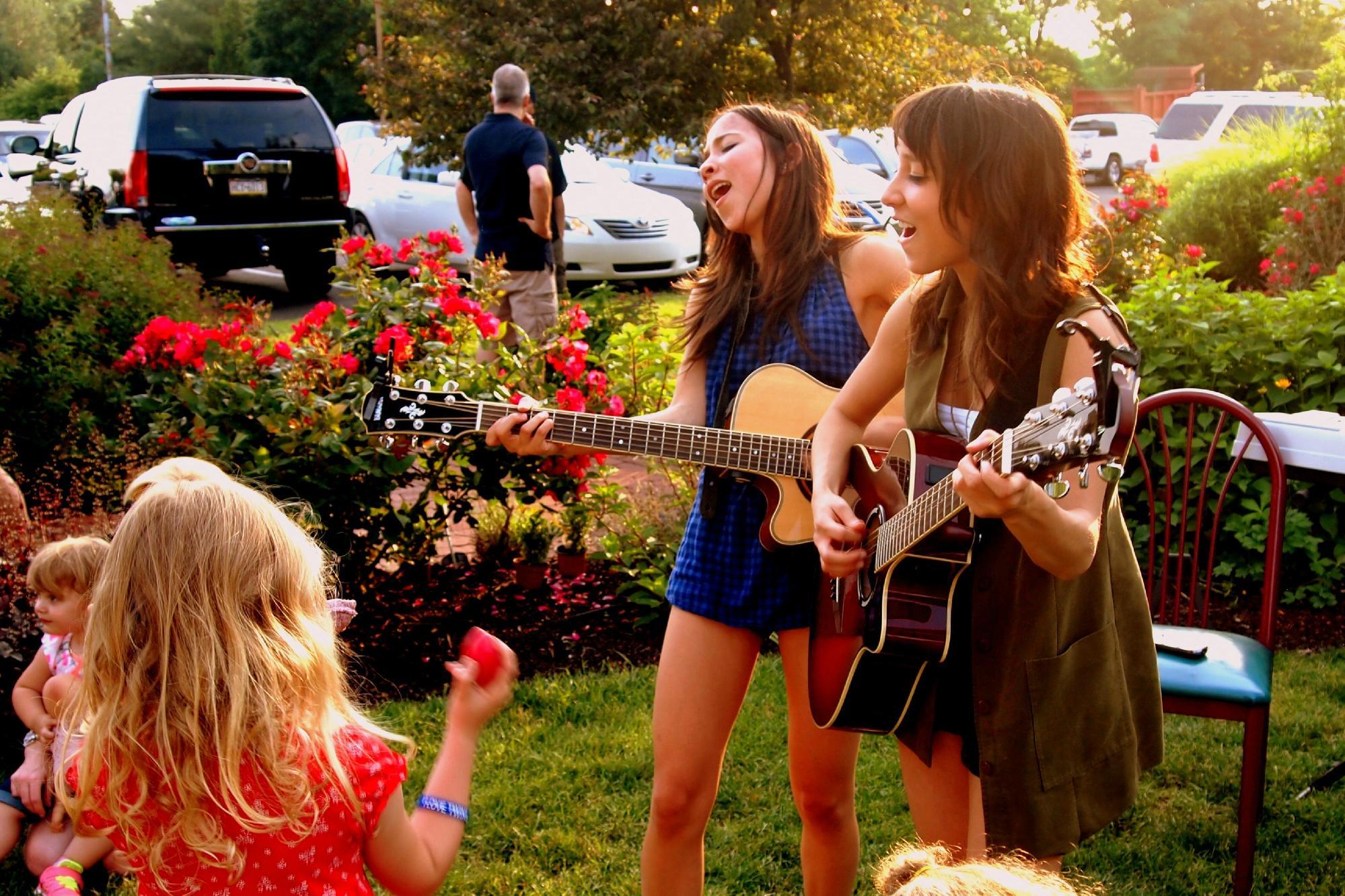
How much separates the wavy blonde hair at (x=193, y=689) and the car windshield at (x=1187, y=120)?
2402cm

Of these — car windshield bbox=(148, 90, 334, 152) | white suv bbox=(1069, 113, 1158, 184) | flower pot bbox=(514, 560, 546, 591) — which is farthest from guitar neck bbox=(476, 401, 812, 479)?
white suv bbox=(1069, 113, 1158, 184)

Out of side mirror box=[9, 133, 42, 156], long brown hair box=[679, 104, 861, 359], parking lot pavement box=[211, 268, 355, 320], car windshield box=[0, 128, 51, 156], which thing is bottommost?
parking lot pavement box=[211, 268, 355, 320]

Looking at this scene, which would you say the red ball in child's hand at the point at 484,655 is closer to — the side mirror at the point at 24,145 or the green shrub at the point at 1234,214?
the green shrub at the point at 1234,214

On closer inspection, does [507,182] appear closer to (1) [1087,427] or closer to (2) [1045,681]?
(2) [1045,681]

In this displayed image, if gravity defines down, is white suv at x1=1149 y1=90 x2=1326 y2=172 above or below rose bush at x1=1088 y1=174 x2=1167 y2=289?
above

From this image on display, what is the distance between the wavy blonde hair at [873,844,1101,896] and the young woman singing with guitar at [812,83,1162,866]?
0.52 meters

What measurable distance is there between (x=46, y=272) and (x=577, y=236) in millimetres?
7605

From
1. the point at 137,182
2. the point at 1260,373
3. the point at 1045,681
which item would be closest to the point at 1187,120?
the point at 137,182

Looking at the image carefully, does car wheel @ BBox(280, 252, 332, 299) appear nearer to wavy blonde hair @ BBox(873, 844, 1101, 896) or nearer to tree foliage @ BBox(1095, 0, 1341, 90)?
wavy blonde hair @ BBox(873, 844, 1101, 896)

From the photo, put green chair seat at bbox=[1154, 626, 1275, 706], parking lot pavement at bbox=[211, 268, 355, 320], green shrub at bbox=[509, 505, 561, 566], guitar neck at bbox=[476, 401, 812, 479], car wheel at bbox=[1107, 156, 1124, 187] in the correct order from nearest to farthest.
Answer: guitar neck at bbox=[476, 401, 812, 479] < green chair seat at bbox=[1154, 626, 1275, 706] < green shrub at bbox=[509, 505, 561, 566] < parking lot pavement at bbox=[211, 268, 355, 320] < car wheel at bbox=[1107, 156, 1124, 187]

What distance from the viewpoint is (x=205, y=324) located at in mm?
5750

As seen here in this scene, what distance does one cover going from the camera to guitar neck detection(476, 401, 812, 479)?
9.20ft

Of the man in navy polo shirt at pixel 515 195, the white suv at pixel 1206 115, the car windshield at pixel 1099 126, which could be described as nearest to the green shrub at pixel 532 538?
the man in navy polo shirt at pixel 515 195

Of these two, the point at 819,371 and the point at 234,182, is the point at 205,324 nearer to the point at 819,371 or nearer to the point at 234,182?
the point at 819,371
